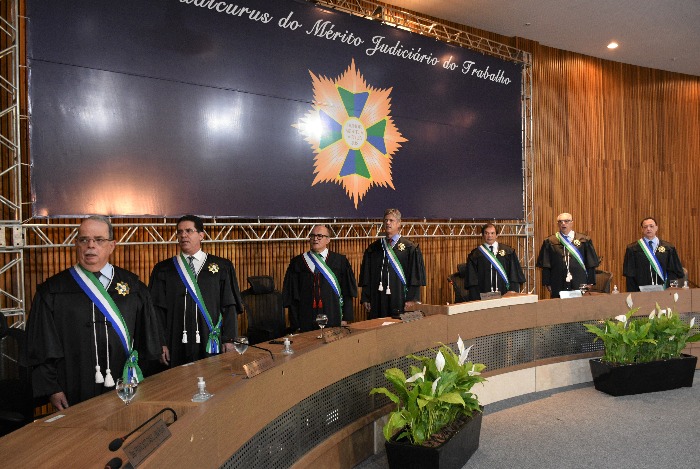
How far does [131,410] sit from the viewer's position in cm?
206

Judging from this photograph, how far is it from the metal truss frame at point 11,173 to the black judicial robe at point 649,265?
573 cm

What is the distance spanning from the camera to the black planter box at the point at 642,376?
486cm

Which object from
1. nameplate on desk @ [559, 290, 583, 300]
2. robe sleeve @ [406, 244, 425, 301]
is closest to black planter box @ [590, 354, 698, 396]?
nameplate on desk @ [559, 290, 583, 300]

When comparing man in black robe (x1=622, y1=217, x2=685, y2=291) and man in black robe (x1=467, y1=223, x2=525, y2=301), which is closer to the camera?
man in black robe (x1=467, y1=223, x2=525, y2=301)

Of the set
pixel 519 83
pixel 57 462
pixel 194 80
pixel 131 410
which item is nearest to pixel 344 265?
pixel 194 80

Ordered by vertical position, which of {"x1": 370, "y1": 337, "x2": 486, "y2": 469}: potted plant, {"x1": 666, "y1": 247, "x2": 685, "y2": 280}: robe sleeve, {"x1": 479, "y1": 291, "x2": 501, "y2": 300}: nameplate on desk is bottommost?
{"x1": 370, "y1": 337, "x2": 486, "y2": 469}: potted plant

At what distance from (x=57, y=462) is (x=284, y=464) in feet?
4.01

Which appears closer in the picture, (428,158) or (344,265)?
(344,265)

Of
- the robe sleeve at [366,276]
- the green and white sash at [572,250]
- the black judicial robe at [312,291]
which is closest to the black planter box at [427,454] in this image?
the black judicial robe at [312,291]

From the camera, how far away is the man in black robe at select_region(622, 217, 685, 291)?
259 inches

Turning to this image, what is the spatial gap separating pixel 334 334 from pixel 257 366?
0.88 metres

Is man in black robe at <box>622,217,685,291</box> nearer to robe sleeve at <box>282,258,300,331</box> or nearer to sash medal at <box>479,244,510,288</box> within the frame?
sash medal at <box>479,244,510,288</box>

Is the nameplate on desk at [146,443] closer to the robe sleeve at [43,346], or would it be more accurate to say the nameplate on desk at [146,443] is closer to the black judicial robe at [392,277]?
the robe sleeve at [43,346]

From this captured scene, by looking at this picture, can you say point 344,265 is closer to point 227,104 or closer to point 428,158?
point 227,104
